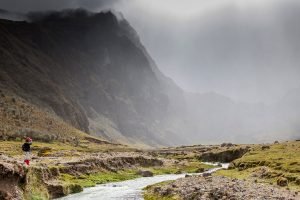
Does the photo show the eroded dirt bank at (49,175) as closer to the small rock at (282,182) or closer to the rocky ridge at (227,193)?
the rocky ridge at (227,193)

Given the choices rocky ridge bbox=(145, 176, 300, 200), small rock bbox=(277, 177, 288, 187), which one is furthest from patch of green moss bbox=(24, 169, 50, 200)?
small rock bbox=(277, 177, 288, 187)

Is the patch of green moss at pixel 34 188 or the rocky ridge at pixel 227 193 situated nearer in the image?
the rocky ridge at pixel 227 193

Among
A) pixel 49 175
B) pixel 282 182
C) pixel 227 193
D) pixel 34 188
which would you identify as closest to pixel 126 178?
pixel 49 175

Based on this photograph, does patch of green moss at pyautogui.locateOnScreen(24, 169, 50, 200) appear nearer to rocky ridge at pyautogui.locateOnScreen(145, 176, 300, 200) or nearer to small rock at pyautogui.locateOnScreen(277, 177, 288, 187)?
rocky ridge at pyautogui.locateOnScreen(145, 176, 300, 200)

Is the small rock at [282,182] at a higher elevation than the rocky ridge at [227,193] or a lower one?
higher

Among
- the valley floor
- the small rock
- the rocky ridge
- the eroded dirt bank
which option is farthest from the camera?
the small rock

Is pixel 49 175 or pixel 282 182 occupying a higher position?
pixel 49 175

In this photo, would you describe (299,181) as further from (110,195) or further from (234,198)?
(110,195)

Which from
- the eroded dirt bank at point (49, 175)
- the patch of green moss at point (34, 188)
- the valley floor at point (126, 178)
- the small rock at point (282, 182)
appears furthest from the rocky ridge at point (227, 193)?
the eroded dirt bank at point (49, 175)

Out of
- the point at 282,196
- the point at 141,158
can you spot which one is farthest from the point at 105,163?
the point at 282,196

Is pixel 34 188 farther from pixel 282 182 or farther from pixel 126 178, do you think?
pixel 126 178

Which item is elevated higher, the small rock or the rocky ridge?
the small rock

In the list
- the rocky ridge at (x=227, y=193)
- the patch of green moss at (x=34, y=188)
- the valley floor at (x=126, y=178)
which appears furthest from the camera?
the patch of green moss at (x=34, y=188)

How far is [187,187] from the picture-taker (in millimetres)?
65562
